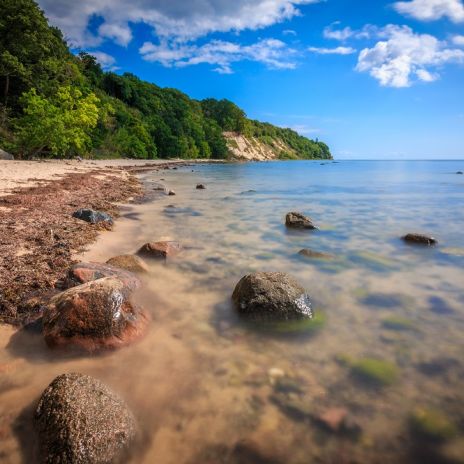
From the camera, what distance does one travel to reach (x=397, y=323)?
12.7 feet

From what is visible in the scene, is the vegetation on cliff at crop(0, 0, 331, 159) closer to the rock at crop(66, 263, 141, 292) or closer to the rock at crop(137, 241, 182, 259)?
the rock at crop(137, 241, 182, 259)

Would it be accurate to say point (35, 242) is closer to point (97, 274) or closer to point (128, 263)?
point (128, 263)

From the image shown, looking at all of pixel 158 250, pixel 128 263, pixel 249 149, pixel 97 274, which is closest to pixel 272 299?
pixel 97 274

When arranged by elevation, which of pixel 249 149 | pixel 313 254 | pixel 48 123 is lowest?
pixel 313 254

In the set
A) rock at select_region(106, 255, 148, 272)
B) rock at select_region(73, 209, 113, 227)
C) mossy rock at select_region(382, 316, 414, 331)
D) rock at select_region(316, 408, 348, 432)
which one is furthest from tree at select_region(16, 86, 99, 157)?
rock at select_region(316, 408, 348, 432)

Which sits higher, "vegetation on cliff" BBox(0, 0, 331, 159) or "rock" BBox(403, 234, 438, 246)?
"vegetation on cliff" BBox(0, 0, 331, 159)

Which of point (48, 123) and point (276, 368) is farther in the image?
point (48, 123)

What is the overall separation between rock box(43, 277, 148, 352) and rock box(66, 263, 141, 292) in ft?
2.12

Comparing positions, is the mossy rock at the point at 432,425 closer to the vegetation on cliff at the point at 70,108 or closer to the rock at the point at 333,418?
the rock at the point at 333,418

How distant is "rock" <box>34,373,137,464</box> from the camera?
1957mm

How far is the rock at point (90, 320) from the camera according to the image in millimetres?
3064

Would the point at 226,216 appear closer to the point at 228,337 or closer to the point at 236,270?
the point at 236,270

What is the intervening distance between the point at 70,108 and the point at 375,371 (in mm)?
35169

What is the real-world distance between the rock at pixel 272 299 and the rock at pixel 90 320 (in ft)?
4.14
